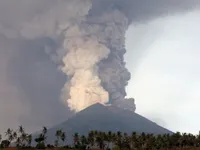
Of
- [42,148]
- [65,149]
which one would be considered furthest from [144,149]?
[42,148]

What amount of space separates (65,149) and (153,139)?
43.2 m

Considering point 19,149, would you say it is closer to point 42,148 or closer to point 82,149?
point 42,148

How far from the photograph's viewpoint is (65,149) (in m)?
192

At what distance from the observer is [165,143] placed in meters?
197

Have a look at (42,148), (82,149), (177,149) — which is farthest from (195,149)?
(42,148)

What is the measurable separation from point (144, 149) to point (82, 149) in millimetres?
31704

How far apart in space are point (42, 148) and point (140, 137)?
161ft

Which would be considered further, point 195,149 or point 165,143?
point 165,143

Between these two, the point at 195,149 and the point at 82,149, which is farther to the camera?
the point at 82,149

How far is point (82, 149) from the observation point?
198 metres

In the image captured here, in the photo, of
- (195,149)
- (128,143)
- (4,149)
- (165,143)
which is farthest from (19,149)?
(195,149)

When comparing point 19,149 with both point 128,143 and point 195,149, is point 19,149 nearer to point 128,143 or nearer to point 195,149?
point 128,143

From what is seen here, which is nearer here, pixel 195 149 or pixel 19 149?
pixel 195 149

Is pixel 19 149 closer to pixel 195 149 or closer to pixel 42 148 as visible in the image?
pixel 42 148
